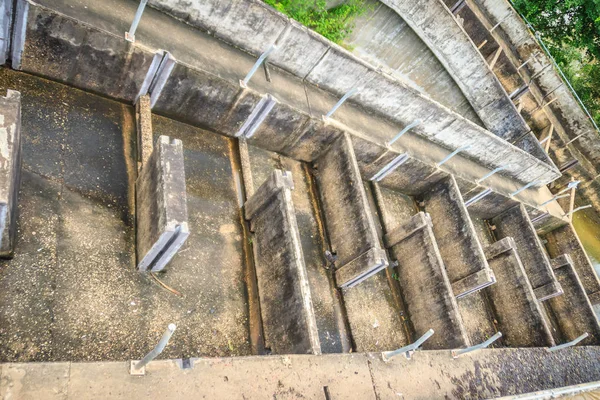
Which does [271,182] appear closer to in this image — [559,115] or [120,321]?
[120,321]

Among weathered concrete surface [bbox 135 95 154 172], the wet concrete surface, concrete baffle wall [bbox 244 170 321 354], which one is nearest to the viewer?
the wet concrete surface

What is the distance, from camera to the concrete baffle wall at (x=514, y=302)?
9078mm

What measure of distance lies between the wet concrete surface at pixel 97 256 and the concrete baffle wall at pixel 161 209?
13.1 inches

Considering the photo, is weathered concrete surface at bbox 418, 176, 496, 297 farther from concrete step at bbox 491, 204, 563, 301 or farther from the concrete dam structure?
concrete step at bbox 491, 204, 563, 301

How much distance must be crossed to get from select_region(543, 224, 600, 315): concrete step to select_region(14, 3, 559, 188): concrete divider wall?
5.01 meters

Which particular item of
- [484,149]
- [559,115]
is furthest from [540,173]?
[559,115]

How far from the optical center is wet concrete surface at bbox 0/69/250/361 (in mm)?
4996

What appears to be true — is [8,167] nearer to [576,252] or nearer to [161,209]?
[161,209]

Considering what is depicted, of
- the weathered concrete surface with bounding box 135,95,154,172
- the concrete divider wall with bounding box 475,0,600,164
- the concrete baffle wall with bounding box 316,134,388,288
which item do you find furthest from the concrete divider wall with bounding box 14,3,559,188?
the concrete divider wall with bounding box 475,0,600,164

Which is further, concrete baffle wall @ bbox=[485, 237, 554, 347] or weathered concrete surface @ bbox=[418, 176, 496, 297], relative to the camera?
concrete baffle wall @ bbox=[485, 237, 554, 347]

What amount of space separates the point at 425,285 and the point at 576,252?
23.5 feet

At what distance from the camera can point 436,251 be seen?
7.94 metres

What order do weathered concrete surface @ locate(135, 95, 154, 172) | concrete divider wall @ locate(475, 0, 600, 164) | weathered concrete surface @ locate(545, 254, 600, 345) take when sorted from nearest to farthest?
weathered concrete surface @ locate(135, 95, 154, 172) → weathered concrete surface @ locate(545, 254, 600, 345) → concrete divider wall @ locate(475, 0, 600, 164)

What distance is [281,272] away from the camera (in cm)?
646
